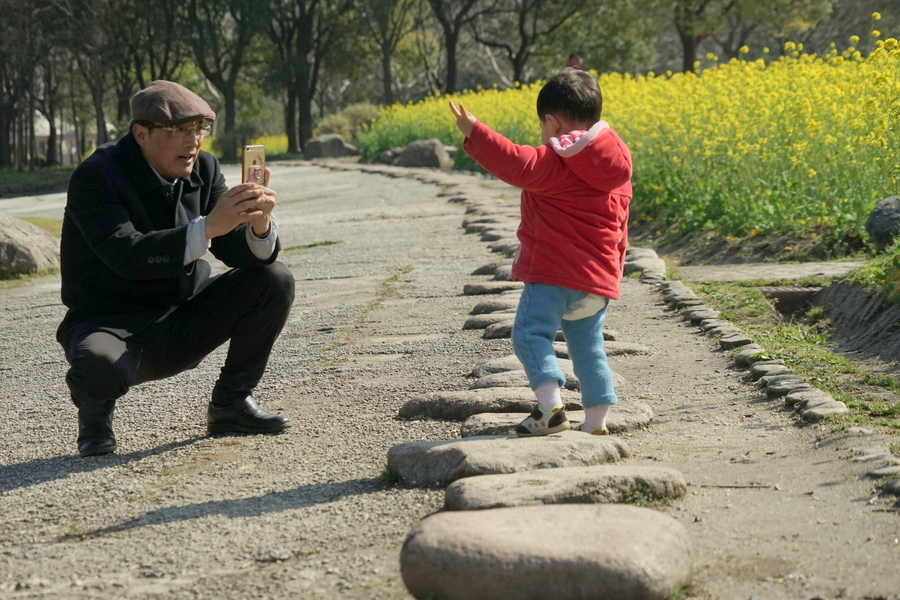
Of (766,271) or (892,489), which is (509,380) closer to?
(892,489)

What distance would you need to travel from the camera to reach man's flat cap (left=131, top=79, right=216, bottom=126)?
3594mm

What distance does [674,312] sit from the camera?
19.3 ft

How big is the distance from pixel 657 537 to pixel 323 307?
4653 millimetres

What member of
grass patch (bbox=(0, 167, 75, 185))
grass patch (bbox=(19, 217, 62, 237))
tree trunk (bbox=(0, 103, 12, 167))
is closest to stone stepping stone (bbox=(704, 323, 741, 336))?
grass patch (bbox=(19, 217, 62, 237))

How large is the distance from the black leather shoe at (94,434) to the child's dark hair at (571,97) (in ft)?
5.75

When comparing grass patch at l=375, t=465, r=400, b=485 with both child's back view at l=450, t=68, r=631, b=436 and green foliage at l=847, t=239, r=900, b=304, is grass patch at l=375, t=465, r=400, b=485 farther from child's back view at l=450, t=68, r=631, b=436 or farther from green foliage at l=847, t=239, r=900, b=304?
green foliage at l=847, t=239, r=900, b=304

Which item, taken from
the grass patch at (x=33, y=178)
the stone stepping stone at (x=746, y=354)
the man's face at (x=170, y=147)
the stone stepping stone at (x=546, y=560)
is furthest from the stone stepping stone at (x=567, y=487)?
the grass patch at (x=33, y=178)

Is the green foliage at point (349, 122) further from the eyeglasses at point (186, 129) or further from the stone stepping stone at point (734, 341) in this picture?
the eyeglasses at point (186, 129)

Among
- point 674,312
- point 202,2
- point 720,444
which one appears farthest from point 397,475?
point 202,2

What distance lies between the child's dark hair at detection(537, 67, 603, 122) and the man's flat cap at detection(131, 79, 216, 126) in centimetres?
109

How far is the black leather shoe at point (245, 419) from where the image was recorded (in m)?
3.84

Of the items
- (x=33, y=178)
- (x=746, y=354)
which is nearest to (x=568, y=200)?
(x=746, y=354)

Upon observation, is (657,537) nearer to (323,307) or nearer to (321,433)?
(321,433)

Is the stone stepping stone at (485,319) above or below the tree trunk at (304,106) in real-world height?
below
